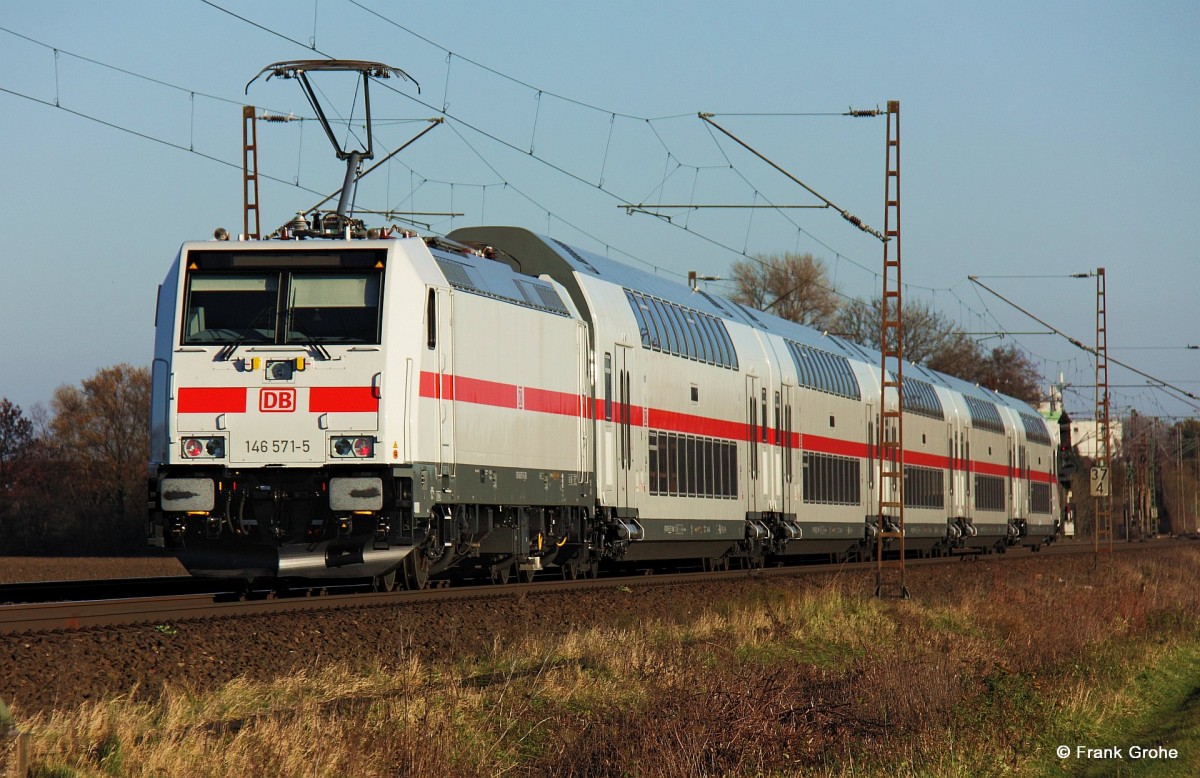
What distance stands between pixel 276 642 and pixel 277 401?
14.4ft

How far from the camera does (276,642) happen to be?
1377 cm

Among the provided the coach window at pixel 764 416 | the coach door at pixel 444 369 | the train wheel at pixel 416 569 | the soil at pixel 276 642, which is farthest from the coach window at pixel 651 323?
the coach door at pixel 444 369

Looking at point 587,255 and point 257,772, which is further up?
point 587,255

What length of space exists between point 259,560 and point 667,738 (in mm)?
8485

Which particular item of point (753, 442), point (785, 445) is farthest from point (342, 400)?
point (785, 445)

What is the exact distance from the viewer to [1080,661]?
18.9 meters

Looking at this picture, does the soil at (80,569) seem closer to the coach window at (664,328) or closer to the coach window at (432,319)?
the coach window at (664,328)

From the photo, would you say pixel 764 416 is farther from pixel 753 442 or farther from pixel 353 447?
pixel 353 447

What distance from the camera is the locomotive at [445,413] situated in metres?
17.5

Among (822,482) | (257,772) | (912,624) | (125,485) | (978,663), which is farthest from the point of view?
(125,485)

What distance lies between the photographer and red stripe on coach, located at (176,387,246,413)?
17562 millimetres

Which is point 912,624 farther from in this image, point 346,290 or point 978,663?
point 346,290

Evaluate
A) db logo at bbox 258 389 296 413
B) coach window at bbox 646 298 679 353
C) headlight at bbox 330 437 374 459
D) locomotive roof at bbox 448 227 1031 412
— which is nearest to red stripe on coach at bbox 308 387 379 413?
db logo at bbox 258 389 296 413

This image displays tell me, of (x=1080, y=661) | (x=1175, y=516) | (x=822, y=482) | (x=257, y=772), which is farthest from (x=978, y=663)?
(x=1175, y=516)
